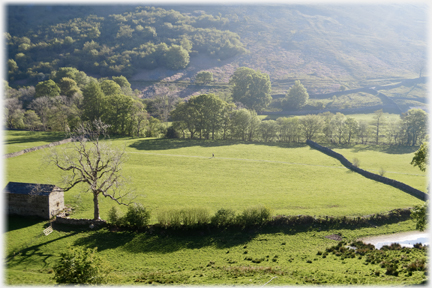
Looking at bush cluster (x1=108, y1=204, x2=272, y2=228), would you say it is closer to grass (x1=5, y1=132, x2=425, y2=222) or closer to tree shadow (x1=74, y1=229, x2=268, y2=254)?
tree shadow (x1=74, y1=229, x2=268, y2=254)

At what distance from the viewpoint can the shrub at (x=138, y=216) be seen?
3556 cm

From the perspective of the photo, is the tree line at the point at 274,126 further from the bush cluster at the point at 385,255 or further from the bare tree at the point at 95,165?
the bush cluster at the point at 385,255

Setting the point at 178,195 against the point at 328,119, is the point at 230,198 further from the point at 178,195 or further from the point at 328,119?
the point at 328,119

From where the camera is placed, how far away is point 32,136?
75.8 metres

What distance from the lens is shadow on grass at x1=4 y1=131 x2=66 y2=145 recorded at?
231 feet

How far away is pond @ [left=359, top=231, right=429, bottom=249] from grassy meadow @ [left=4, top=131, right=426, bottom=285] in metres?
0.92

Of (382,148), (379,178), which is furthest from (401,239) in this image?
(382,148)

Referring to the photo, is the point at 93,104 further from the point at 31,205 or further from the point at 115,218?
the point at 115,218

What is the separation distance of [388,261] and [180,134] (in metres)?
63.8

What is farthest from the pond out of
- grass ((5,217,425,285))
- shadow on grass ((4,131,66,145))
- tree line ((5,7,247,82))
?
tree line ((5,7,247,82))

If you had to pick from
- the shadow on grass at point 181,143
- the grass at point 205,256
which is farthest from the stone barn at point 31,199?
the shadow on grass at point 181,143

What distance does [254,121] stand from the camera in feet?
280

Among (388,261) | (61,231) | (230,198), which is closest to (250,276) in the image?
(388,261)

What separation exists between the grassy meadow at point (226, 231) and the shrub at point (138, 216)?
1.38 metres
